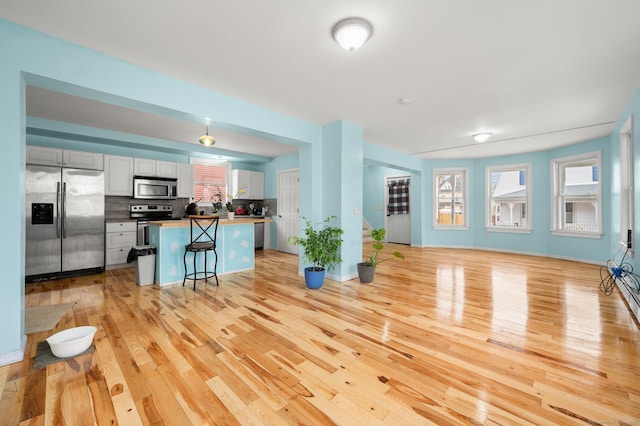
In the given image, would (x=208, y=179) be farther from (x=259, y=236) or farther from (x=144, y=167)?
(x=259, y=236)

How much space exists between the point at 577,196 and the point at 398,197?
415cm

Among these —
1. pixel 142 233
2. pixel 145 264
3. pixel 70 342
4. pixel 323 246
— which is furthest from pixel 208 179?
pixel 70 342

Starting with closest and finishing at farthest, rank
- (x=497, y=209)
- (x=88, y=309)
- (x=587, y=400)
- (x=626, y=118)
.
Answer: (x=587, y=400) < (x=88, y=309) < (x=626, y=118) < (x=497, y=209)

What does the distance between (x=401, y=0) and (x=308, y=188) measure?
2.95m

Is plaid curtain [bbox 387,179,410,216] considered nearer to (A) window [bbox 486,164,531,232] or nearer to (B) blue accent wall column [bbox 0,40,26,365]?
(A) window [bbox 486,164,531,232]

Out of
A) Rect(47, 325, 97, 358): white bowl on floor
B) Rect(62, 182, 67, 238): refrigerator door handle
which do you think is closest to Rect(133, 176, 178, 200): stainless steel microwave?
Rect(62, 182, 67, 238): refrigerator door handle

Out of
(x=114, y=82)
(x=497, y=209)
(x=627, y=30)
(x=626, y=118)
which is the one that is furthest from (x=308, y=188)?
(x=497, y=209)

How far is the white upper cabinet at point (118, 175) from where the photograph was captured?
5.12m

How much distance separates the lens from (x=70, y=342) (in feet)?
6.81

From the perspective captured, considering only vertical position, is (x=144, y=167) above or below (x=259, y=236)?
above

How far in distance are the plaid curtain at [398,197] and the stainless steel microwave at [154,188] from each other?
6.20m

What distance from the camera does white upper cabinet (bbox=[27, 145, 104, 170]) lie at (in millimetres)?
4340

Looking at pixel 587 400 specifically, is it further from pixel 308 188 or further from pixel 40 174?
pixel 40 174

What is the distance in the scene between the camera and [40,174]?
4.25 meters
